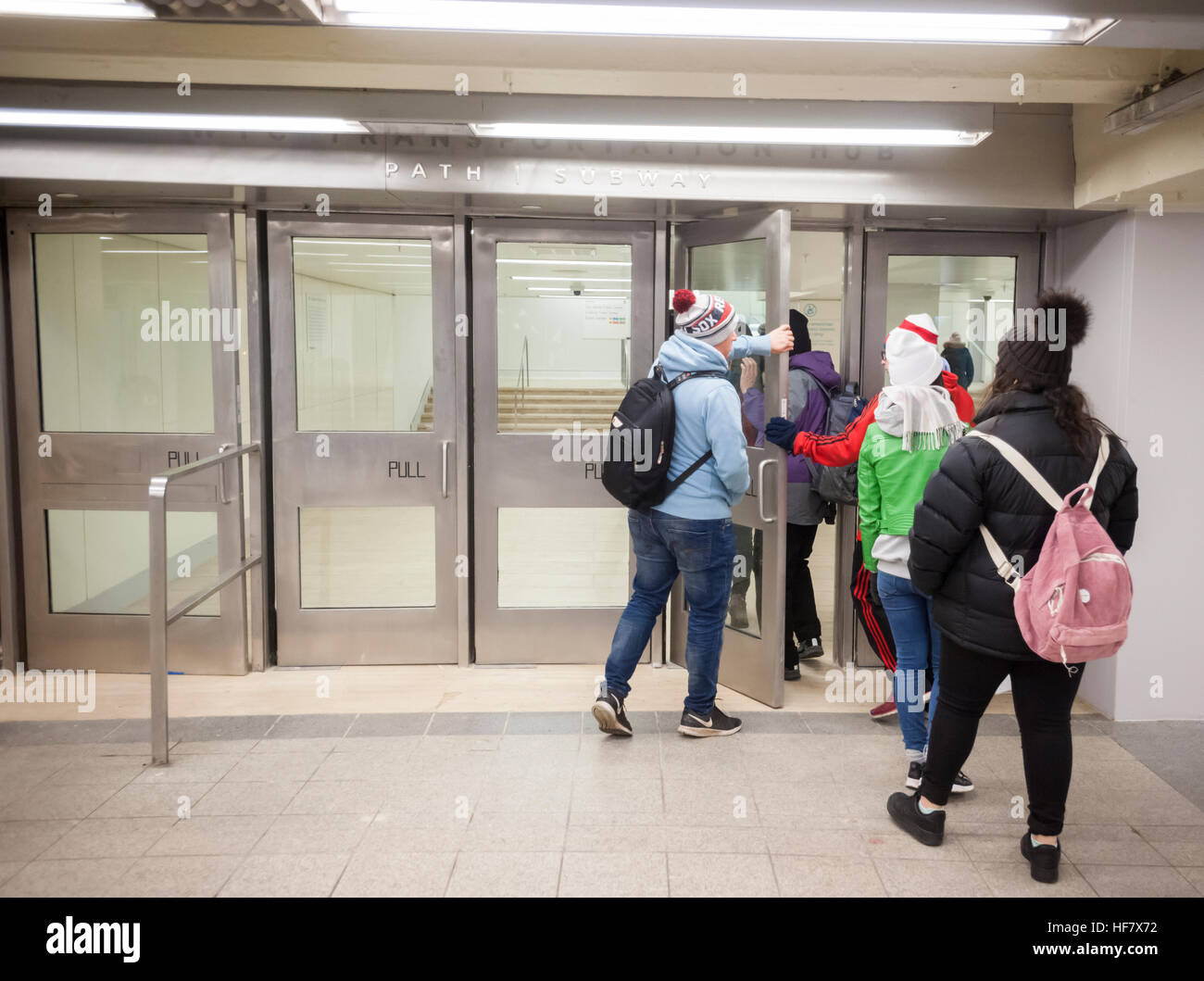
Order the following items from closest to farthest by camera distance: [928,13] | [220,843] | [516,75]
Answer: [928,13], [220,843], [516,75]

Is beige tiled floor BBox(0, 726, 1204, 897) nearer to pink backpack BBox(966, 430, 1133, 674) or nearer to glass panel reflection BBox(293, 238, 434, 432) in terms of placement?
pink backpack BBox(966, 430, 1133, 674)

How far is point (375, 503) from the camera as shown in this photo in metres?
4.71

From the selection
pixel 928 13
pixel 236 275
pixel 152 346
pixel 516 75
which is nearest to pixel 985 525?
pixel 928 13

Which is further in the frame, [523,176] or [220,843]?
[523,176]

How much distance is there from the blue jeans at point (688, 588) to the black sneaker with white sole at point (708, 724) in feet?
0.08

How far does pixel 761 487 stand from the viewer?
13.4ft

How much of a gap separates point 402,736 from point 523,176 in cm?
223

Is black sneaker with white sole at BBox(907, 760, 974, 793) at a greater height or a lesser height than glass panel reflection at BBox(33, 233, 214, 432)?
lesser

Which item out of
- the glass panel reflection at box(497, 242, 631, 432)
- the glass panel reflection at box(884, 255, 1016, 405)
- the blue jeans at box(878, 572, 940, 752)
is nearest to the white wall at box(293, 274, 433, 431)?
the glass panel reflection at box(497, 242, 631, 432)

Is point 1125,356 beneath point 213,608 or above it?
above

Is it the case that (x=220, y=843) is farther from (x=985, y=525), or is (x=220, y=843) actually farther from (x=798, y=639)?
(x=798, y=639)

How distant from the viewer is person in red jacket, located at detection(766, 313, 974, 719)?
11.2ft

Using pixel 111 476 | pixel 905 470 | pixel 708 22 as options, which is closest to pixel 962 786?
pixel 905 470

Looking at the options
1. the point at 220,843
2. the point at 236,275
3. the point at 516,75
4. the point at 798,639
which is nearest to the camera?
the point at 220,843
